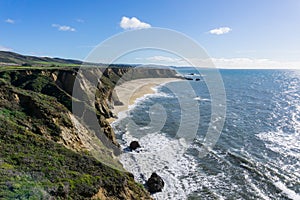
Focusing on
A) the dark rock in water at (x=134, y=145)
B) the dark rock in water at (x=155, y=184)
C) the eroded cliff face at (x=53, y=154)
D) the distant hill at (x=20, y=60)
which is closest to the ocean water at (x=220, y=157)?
the dark rock in water at (x=155, y=184)

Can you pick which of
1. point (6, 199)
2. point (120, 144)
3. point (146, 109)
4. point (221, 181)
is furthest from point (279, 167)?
point (146, 109)

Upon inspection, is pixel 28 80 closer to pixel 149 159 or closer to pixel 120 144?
pixel 120 144

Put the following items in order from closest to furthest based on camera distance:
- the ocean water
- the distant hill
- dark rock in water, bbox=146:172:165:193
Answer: dark rock in water, bbox=146:172:165:193 < the ocean water < the distant hill

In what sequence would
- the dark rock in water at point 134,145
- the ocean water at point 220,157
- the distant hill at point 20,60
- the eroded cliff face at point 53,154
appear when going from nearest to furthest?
1. the eroded cliff face at point 53,154
2. the ocean water at point 220,157
3. the dark rock in water at point 134,145
4. the distant hill at point 20,60

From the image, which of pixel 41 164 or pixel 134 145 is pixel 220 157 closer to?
pixel 134 145

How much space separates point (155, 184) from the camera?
22.1 m

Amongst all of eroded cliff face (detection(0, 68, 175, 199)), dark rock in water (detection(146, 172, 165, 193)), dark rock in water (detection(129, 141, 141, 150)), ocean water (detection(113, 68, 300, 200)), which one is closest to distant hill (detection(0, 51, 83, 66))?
ocean water (detection(113, 68, 300, 200))

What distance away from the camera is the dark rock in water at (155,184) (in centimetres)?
2183

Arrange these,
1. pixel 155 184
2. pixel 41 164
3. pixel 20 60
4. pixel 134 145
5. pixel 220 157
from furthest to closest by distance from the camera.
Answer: pixel 20 60 → pixel 134 145 → pixel 220 157 → pixel 155 184 → pixel 41 164

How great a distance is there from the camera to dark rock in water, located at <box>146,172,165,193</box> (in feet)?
71.6

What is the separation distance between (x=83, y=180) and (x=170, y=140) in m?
22.0

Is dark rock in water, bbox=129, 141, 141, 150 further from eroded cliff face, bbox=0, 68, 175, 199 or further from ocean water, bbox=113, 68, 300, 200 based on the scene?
eroded cliff face, bbox=0, 68, 175, 199

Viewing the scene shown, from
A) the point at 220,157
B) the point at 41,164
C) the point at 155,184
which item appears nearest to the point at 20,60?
the point at 220,157

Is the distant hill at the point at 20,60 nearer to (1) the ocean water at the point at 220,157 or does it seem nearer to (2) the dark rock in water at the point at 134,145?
(1) the ocean water at the point at 220,157
